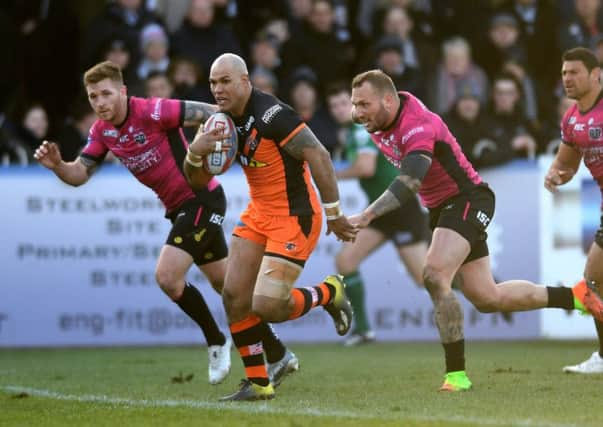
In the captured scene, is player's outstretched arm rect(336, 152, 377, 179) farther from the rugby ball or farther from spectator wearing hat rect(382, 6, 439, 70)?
the rugby ball

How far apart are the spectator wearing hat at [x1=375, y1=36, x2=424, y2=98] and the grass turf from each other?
3.48m

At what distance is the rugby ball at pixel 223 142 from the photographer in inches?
348

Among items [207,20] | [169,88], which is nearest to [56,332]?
[169,88]

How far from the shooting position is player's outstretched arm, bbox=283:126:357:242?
Answer: 878cm

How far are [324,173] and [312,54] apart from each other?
8093 mm

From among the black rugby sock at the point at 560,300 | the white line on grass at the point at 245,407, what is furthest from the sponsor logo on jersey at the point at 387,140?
the white line on grass at the point at 245,407

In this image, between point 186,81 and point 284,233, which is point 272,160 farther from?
point 186,81

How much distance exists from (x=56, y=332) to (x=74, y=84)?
3.62m

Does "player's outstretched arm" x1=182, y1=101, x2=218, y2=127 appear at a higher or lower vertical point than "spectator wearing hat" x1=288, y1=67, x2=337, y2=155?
lower

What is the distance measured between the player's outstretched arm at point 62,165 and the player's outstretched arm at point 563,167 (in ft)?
11.9

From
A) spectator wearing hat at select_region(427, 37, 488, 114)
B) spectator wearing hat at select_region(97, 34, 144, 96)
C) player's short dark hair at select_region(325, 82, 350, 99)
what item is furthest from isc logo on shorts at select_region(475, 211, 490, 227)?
spectator wearing hat at select_region(97, 34, 144, 96)

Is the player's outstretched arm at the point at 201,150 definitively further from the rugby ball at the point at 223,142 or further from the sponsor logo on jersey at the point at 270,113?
the sponsor logo on jersey at the point at 270,113

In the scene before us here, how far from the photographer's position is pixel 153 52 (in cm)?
1591

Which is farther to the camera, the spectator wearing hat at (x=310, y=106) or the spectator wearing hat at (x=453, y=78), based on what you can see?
the spectator wearing hat at (x=453, y=78)
